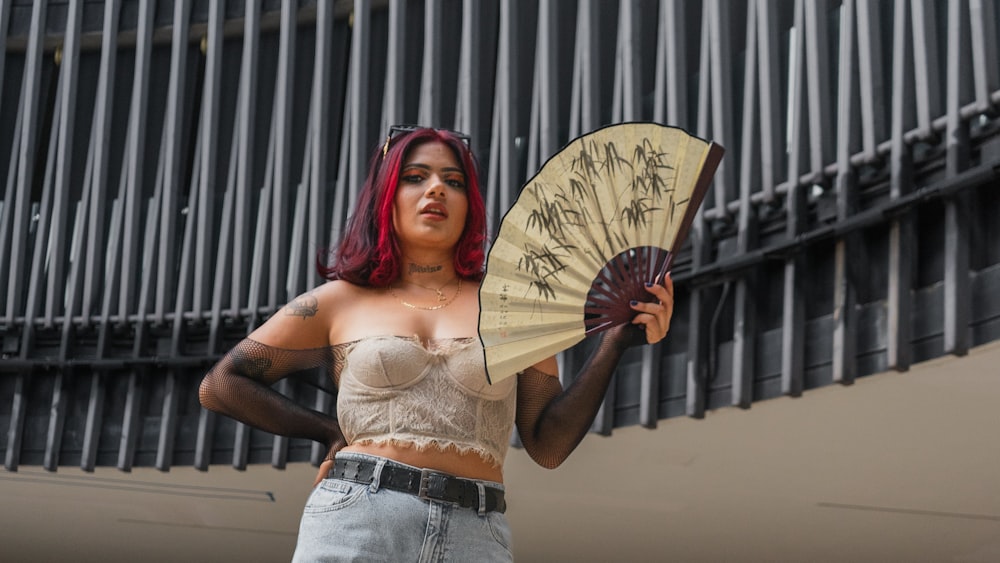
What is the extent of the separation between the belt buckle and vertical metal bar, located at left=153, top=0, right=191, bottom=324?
426 centimetres

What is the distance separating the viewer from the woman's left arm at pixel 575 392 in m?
2.28

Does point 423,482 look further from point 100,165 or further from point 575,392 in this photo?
point 100,165

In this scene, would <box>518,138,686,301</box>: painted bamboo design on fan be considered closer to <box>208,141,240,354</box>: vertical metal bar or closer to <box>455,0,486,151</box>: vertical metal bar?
<box>455,0,486,151</box>: vertical metal bar

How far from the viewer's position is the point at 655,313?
2.27 metres

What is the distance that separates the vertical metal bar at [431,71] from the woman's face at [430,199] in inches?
127

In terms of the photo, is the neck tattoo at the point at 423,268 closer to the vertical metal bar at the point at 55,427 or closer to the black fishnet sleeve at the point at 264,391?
the black fishnet sleeve at the point at 264,391

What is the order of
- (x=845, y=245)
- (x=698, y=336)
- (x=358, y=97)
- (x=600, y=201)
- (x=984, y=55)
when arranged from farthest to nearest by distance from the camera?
(x=358, y=97)
(x=698, y=336)
(x=845, y=245)
(x=984, y=55)
(x=600, y=201)

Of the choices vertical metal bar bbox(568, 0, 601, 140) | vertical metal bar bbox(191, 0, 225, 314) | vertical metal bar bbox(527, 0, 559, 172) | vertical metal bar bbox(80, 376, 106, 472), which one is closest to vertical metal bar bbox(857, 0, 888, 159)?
vertical metal bar bbox(568, 0, 601, 140)

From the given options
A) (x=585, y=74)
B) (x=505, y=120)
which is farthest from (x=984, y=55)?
(x=505, y=120)

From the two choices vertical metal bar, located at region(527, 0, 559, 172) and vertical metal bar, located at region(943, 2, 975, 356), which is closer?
vertical metal bar, located at region(943, 2, 975, 356)

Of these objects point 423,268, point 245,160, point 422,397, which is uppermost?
point 245,160

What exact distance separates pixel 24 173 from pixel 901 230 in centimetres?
424

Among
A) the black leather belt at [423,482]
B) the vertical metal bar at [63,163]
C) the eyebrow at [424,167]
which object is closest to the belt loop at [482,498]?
the black leather belt at [423,482]

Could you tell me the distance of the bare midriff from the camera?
85.9 inches
